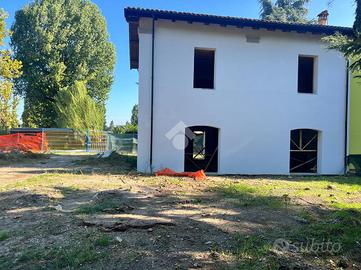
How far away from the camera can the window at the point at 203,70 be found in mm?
15625

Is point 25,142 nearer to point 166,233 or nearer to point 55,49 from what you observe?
point 55,49

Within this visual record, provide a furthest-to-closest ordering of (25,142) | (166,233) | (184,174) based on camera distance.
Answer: (25,142)
(184,174)
(166,233)

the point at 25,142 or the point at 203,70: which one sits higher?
the point at 203,70

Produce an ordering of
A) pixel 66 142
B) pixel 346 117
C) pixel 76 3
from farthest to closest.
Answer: pixel 76 3, pixel 66 142, pixel 346 117

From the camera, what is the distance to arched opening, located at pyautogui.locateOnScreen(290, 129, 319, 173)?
1573 centimetres

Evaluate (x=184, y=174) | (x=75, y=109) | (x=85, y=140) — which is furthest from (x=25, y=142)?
(x=184, y=174)

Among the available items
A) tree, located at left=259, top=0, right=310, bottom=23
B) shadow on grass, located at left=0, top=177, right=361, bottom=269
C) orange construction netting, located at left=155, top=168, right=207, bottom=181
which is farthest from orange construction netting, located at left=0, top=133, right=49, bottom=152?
tree, located at left=259, top=0, right=310, bottom=23

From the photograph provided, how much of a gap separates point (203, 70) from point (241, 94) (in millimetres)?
2702

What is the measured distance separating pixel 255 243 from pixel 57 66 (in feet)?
121

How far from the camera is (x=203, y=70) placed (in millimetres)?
16469

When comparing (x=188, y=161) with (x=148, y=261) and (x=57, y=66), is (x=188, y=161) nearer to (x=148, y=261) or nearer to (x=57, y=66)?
(x=148, y=261)

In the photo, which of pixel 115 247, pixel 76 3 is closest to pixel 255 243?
pixel 115 247

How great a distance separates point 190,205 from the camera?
778cm

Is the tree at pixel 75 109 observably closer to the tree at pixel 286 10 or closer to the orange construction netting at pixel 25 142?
the orange construction netting at pixel 25 142
